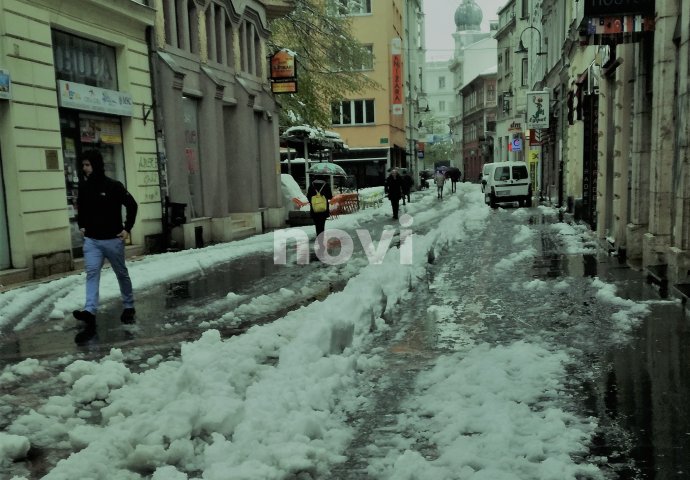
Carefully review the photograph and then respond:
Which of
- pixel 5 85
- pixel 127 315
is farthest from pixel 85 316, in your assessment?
pixel 5 85

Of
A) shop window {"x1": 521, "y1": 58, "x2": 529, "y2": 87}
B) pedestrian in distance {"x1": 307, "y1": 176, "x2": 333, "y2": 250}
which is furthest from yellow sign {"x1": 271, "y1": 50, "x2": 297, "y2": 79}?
shop window {"x1": 521, "y1": 58, "x2": 529, "y2": 87}

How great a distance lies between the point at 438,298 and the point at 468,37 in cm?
10880

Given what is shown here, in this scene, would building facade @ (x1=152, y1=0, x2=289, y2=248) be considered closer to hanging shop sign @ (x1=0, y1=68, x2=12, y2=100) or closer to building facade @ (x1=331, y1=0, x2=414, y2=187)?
hanging shop sign @ (x1=0, y1=68, x2=12, y2=100)

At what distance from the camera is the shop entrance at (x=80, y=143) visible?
40.9 feet

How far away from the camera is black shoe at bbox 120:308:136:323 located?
798cm

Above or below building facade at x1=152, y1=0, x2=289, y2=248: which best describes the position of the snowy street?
below

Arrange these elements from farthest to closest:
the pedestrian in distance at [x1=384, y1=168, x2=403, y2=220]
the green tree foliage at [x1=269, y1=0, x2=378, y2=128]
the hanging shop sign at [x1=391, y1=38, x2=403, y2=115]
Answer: the hanging shop sign at [x1=391, y1=38, x2=403, y2=115] < the green tree foliage at [x1=269, y1=0, x2=378, y2=128] < the pedestrian in distance at [x1=384, y1=168, x2=403, y2=220]

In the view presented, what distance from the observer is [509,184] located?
96.2ft

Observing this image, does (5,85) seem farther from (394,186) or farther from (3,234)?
(394,186)

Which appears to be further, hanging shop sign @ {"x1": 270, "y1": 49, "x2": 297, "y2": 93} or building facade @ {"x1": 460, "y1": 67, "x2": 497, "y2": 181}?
building facade @ {"x1": 460, "y1": 67, "x2": 497, "y2": 181}

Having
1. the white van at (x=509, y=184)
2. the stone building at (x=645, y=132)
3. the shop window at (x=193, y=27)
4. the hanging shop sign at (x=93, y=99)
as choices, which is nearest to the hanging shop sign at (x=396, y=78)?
the white van at (x=509, y=184)

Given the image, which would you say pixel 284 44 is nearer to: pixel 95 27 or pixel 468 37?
pixel 95 27

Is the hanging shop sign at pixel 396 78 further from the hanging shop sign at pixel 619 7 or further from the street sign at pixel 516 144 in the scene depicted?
the hanging shop sign at pixel 619 7

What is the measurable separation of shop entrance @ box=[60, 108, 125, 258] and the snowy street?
2900mm
